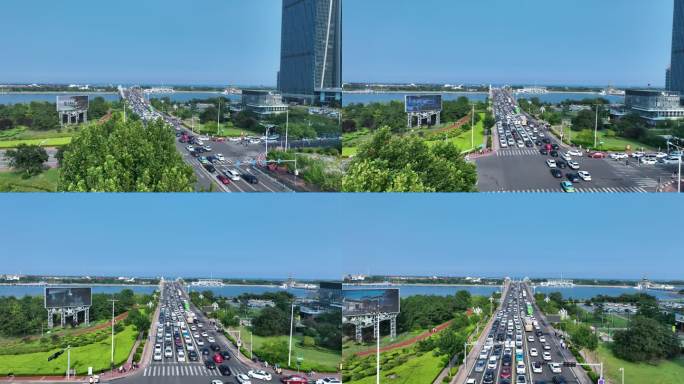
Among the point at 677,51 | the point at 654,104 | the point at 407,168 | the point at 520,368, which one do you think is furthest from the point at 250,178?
the point at 677,51

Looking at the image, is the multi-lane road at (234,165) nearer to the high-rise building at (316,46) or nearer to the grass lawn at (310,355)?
the high-rise building at (316,46)

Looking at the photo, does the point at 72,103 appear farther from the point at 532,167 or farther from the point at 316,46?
the point at 532,167

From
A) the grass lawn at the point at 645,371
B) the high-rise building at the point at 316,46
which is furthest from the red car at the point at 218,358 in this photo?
the grass lawn at the point at 645,371

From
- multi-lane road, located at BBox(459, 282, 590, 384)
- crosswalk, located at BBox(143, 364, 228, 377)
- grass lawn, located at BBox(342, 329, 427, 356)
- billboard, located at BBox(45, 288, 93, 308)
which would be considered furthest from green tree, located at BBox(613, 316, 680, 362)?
billboard, located at BBox(45, 288, 93, 308)

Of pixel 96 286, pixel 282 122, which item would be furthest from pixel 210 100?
pixel 96 286

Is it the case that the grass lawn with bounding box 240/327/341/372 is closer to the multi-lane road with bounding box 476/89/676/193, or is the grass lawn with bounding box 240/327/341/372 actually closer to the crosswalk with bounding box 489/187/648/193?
the multi-lane road with bounding box 476/89/676/193

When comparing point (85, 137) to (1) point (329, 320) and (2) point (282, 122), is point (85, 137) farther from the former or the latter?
(1) point (329, 320)
